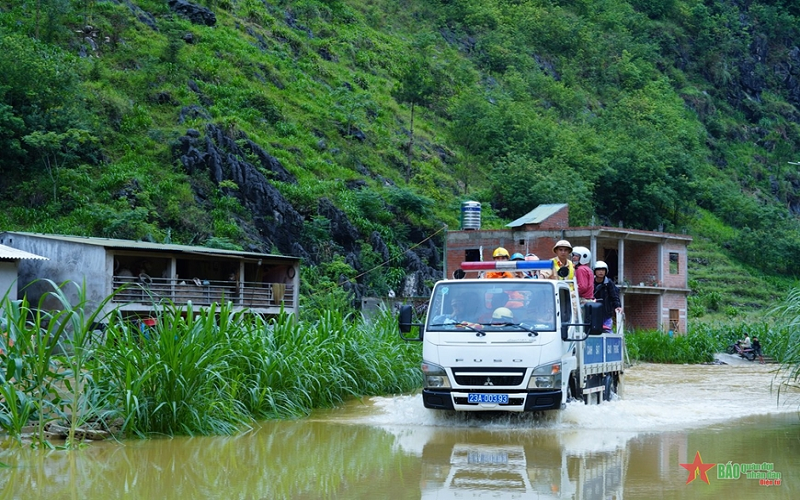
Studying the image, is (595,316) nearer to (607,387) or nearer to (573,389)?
(573,389)

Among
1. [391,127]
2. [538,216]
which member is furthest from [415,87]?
[538,216]

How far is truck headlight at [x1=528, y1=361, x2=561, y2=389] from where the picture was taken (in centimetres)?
1212

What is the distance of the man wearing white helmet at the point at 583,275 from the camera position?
14656mm

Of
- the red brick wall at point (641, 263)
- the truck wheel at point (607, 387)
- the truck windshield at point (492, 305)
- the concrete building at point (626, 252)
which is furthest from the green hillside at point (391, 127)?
the truck windshield at point (492, 305)

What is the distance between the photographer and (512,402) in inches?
481

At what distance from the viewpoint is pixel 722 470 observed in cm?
938

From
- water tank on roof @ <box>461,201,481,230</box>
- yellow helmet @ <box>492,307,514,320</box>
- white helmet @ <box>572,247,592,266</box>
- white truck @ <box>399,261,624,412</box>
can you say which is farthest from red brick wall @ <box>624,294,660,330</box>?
yellow helmet @ <box>492,307,514,320</box>

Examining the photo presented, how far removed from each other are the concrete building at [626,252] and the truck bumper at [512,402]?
28.4m

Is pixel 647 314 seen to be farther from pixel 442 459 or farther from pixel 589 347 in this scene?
pixel 442 459

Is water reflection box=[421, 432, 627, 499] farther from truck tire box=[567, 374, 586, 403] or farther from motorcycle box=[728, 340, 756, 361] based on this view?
motorcycle box=[728, 340, 756, 361]

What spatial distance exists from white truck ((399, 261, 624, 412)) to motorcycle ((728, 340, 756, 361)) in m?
25.0

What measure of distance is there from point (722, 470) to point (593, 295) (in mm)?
5847

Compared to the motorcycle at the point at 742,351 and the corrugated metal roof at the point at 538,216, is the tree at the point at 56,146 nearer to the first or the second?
the corrugated metal roof at the point at 538,216

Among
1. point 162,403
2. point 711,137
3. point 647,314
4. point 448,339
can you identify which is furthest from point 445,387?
point 711,137
